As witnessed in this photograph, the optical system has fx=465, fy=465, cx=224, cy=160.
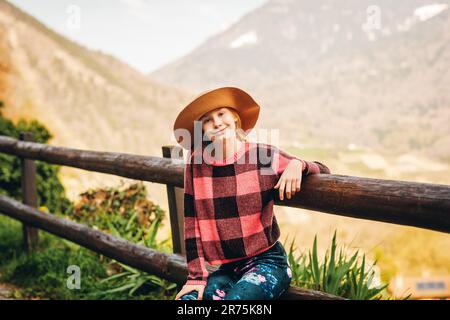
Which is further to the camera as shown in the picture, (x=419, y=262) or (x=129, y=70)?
(x=129, y=70)

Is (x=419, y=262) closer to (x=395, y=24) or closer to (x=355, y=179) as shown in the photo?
(x=355, y=179)

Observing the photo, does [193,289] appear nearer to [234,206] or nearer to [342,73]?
[234,206]

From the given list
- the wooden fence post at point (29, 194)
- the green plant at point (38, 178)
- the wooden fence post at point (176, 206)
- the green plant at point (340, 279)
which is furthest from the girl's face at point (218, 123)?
the green plant at point (38, 178)

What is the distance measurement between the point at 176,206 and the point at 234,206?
0.85m

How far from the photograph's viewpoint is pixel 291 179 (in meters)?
1.81

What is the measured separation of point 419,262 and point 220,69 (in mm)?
117566

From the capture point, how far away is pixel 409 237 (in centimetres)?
1248

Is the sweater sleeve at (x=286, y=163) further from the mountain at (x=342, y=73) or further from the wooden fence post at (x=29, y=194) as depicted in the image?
the mountain at (x=342, y=73)

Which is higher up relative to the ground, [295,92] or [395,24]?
[395,24]

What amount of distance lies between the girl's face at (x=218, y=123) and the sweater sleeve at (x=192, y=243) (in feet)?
0.59

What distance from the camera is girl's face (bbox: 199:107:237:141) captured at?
1.97 metres

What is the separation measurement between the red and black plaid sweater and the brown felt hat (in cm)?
15

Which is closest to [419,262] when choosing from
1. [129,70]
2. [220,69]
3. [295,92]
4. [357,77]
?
[129,70]

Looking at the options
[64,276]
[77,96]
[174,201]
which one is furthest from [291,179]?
[77,96]
